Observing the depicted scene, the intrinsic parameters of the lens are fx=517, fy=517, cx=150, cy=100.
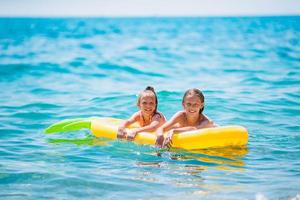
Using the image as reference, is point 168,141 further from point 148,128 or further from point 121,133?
point 121,133

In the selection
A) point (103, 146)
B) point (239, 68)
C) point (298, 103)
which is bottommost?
point (103, 146)

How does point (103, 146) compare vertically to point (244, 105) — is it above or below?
below

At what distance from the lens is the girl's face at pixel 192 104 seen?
20.0 feet

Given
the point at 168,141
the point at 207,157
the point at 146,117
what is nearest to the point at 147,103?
the point at 146,117

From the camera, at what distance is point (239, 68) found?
52.9 feet

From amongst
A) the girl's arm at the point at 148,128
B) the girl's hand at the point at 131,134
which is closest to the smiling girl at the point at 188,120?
the girl's arm at the point at 148,128

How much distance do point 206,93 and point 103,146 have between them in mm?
4723

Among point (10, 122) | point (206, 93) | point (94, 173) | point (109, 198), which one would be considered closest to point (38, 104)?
point (10, 122)

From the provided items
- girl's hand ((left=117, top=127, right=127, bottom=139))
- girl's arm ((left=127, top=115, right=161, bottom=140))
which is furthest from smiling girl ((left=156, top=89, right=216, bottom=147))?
girl's hand ((left=117, top=127, right=127, bottom=139))

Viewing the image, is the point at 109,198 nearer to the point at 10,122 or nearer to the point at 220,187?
the point at 220,187

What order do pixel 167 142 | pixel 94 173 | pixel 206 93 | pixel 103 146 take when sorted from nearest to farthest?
1. pixel 94 173
2. pixel 167 142
3. pixel 103 146
4. pixel 206 93

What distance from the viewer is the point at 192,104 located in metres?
6.16

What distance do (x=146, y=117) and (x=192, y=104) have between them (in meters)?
0.76

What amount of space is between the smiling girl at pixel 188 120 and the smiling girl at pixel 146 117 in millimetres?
205
